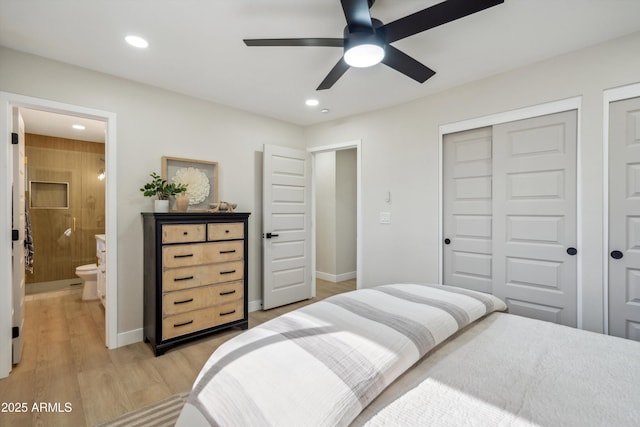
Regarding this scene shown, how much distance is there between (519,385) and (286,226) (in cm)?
319

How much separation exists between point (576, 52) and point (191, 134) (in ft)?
11.7

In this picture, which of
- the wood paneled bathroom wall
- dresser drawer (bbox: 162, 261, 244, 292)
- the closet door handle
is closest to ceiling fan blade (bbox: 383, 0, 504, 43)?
the closet door handle

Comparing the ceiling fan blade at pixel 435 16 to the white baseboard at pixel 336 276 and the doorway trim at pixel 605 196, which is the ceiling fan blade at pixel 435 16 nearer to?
the doorway trim at pixel 605 196

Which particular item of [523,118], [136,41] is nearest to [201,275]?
[136,41]

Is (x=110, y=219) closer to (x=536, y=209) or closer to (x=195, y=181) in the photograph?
(x=195, y=181)

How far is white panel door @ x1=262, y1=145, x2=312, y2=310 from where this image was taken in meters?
3.75

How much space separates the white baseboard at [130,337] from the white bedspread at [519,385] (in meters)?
2.79

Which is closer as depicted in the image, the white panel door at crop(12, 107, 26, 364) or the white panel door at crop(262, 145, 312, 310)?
the white panel door at crop(12, 107, 26, 364)

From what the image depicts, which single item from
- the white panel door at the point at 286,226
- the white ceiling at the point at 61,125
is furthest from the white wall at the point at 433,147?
the white ceiling at the point at 61,125

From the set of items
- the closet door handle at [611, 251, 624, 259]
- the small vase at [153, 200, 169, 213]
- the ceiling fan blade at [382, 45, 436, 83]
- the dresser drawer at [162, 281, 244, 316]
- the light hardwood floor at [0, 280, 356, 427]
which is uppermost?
the ceiling fan blade at [382, 45, 436, 83]

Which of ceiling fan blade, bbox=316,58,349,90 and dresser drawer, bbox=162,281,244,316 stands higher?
ceiling fan blade, bbox=316,58,349,90

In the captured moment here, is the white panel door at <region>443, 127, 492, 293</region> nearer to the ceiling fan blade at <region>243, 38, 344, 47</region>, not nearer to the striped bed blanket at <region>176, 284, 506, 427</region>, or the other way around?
the striped bed blanket at <region>176, 284, 506, 427</region>

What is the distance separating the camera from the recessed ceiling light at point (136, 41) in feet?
7.05

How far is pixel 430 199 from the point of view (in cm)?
319
